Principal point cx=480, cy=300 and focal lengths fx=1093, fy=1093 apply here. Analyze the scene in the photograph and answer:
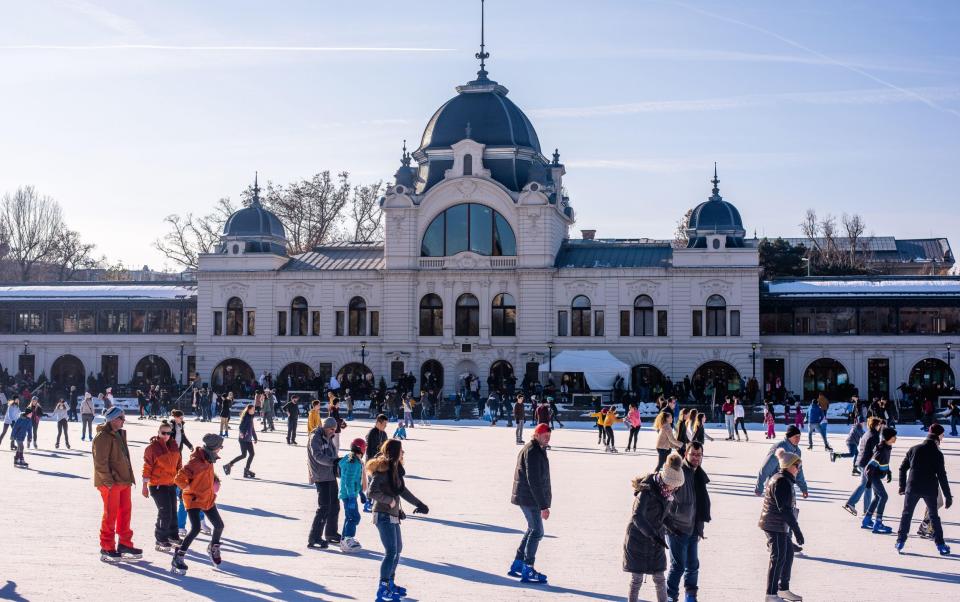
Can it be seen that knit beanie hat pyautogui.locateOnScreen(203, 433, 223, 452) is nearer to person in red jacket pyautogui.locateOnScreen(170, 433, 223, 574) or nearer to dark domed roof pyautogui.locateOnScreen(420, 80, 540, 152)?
person in red jacket pyautogui.locateOnScreen(170, 433, 223, 574)

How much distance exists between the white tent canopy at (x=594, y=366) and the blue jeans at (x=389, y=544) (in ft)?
126

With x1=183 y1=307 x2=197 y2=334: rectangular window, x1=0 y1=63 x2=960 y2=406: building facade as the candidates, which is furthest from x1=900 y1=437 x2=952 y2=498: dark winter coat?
x1=183 y1=307 x2=197 y2=334: rectangular window

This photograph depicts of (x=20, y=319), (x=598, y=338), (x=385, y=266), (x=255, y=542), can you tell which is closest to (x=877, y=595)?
(x=255, y=542)

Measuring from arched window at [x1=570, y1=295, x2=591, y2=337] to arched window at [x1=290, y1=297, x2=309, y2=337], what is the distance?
48.1ft

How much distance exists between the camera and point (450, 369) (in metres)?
57.2

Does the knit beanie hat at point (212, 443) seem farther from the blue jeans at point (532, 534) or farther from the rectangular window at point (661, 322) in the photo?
the rectangular window at point (661, 322)

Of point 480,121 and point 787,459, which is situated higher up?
point 480,121

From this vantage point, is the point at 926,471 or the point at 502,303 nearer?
the point at 926,471

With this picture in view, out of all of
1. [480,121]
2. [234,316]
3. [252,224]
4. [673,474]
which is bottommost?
[673,474]

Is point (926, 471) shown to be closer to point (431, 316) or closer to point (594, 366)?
point (594, 366)

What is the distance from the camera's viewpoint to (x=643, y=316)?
184ft

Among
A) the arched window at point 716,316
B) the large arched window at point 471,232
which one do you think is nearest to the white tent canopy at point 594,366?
the arched window at point 716,316

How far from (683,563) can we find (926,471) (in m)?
5.22

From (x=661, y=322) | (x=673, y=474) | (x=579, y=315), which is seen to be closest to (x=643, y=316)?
(x=661, y=322)
